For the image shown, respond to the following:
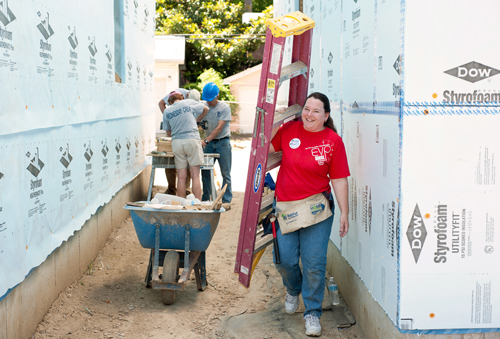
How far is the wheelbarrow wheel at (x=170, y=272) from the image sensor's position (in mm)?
4312

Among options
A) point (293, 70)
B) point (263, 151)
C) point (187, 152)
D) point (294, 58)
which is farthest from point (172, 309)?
point (187, 152)

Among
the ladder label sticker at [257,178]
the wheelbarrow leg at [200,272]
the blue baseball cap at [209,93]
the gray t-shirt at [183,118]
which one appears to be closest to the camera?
the ladder label sticker at [257,178]

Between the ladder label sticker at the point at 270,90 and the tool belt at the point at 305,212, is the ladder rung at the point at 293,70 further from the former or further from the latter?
the tool belt at the point at 305,212

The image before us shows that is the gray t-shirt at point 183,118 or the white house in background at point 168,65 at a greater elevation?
the white house in background at point 168,65

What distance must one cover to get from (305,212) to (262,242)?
2.07 feet

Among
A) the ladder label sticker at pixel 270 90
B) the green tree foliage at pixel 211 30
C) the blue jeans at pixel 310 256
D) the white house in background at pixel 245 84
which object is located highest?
the green tree foliage at pixel 211 30

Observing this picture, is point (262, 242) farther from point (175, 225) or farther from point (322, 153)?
point (322, 153)

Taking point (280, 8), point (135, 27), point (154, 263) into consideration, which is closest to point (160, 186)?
point (135, 27)

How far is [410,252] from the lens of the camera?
9.72 feet

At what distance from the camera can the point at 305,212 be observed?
3736 millimetres

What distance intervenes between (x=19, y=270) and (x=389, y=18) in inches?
119

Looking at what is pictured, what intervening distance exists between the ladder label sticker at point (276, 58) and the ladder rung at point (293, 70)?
132 mm

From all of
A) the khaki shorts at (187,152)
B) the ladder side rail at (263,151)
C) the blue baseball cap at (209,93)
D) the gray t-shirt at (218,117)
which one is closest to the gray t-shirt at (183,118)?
the khaki shorts at (187,152)

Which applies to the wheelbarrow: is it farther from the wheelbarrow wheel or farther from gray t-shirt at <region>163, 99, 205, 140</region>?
gray t-shirt at <region>163, 99, 205, 140</region>
